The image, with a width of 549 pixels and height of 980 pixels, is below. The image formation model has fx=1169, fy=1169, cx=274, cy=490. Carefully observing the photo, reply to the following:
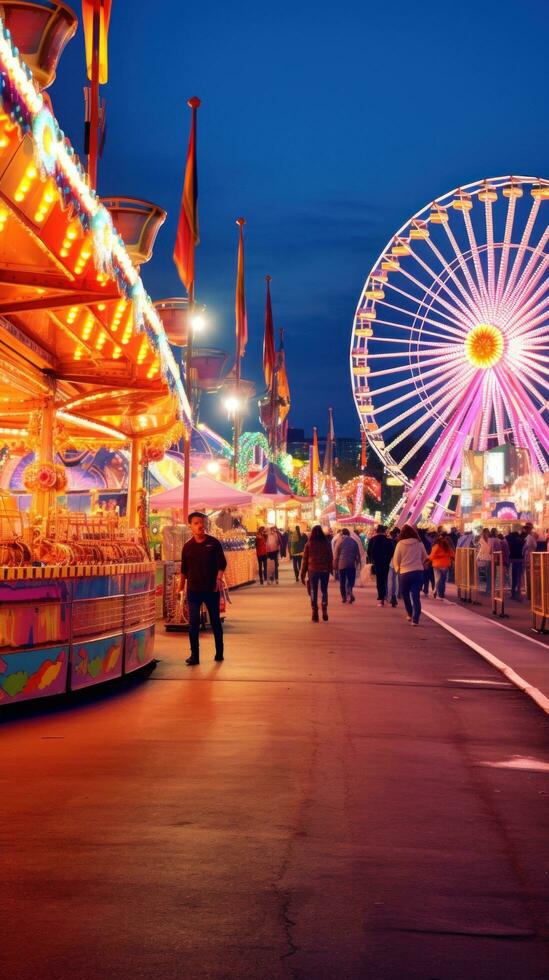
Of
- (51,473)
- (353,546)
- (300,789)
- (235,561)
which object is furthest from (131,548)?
A: (235,561)

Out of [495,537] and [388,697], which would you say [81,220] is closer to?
[388,697]

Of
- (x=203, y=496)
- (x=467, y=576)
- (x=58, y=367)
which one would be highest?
(x=58, y=367)

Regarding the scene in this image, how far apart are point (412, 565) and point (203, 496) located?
10551 millimetres

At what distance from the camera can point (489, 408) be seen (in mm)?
44125

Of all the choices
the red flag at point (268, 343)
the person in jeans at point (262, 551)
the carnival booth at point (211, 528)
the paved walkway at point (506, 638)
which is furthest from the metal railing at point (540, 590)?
the red flag at point (268, 343)

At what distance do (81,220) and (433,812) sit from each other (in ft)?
18.0

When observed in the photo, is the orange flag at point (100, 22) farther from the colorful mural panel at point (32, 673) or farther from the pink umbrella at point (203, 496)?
the pink umbrella at point (203, 496)

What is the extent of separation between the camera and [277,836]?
543 centimetres

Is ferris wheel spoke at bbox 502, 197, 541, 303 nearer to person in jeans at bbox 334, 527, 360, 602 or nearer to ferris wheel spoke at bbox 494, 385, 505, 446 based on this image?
ferris wheel spoke at bbox 494, 385, 505, 446

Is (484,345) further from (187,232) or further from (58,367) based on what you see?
(58,367)

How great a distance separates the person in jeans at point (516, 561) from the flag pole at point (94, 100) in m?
17.7

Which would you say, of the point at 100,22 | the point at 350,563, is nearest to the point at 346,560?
the point at 350,563

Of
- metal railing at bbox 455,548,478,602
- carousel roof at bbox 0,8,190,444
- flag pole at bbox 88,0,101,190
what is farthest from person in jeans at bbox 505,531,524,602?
flag pole at bbox 88,0,101,190

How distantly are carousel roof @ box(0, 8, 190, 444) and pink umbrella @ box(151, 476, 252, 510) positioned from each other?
5.46m
